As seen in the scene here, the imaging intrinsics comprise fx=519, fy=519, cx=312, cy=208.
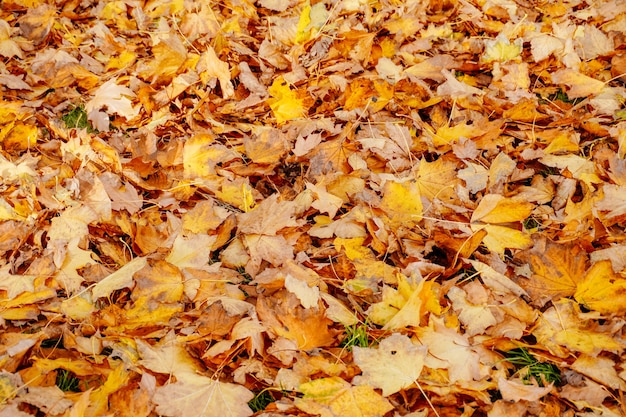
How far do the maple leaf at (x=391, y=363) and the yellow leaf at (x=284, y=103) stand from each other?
1171 mm

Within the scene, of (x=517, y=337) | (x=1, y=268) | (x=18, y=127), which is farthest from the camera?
(x=18, y=127)

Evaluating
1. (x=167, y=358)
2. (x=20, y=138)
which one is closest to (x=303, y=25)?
(x=20, y=138)

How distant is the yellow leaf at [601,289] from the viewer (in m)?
1.43

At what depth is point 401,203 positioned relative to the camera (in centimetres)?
174

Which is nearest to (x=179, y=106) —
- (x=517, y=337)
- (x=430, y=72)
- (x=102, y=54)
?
(x=102, y=54)

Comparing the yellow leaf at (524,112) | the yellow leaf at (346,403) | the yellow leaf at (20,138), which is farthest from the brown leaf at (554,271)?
the yellow leaf at (20,138)

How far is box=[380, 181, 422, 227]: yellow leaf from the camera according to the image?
173 cm

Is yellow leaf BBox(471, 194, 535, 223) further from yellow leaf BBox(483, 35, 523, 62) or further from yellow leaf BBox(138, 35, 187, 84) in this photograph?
yellow leaf BBox(138, 35, 187, 84)

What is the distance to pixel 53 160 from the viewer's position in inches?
84.0

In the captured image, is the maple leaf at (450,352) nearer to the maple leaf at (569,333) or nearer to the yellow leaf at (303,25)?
the maple leaf at (569,333)

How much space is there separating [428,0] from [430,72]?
63 centimetres

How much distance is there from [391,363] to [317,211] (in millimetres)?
674

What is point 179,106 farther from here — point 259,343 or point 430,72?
point 259,343

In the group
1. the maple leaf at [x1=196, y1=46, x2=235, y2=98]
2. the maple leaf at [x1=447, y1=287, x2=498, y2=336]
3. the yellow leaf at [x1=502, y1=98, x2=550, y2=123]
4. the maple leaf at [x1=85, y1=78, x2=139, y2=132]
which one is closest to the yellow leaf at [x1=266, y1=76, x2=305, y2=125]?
the maple leaf at [x1=196, y1=46, x2=235, y2=98]
